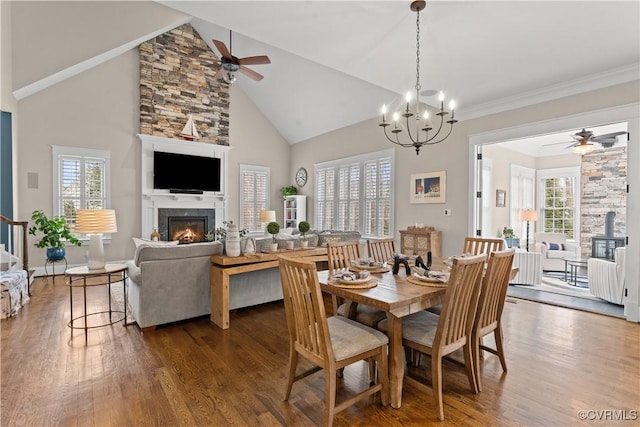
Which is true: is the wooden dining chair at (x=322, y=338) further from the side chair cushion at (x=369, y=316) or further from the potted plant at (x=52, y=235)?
the potted plant at (x=52, y=235)

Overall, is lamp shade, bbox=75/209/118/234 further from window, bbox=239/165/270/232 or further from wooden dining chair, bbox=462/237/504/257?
window, bbox=239/165/270/232

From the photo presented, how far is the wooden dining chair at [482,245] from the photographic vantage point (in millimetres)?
3232

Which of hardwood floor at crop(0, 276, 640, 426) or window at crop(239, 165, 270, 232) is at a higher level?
window at crop(239, 165, 270, 232)

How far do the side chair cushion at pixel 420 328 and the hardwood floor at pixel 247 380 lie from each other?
0.44m

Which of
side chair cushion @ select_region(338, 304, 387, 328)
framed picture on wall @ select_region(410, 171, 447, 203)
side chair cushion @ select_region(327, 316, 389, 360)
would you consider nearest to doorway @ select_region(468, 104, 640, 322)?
framed picture on wall @ select_region(410, 171, 447, 203)

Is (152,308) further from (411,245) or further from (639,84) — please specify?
(639,84)

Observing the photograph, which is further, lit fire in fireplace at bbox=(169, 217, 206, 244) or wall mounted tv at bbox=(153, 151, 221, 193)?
lit fire in fireplace at bbox=(169, 217, 206, 244)

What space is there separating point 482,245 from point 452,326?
1645mm

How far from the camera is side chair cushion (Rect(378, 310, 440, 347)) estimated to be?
2.07 metres

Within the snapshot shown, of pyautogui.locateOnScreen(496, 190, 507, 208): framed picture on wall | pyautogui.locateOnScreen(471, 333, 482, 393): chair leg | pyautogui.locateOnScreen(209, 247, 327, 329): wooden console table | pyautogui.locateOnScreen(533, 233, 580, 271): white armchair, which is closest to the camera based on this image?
pyautogui.locateOnScreen(471, 333, 482, 393): chair leg

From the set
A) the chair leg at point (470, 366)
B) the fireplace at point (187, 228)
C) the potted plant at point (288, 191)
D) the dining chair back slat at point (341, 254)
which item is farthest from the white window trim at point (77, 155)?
the chair leg at point (470, 366)

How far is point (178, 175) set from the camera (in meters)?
7.15

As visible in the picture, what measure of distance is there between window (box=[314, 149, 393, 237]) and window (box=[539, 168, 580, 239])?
481cm

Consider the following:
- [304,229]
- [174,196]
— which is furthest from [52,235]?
[304,229]
